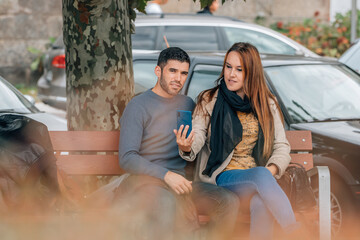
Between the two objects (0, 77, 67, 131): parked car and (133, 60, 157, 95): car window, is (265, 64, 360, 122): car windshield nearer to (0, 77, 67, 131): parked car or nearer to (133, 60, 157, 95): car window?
(133, 60, 157, 95): car window

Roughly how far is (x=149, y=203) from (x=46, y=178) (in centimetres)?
65

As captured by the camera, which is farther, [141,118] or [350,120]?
[350,120]

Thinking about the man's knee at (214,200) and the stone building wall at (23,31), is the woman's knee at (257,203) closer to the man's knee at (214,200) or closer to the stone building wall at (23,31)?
the man's knee at (214,200)

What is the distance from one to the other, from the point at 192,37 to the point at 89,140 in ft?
18.8

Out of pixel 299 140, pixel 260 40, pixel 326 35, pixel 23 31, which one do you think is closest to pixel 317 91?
pixel 299 140

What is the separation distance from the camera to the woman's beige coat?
470cm

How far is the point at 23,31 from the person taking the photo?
16.2 meters

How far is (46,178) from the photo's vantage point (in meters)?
4.10

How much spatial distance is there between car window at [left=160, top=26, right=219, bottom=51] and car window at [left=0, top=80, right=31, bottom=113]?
3858 mm

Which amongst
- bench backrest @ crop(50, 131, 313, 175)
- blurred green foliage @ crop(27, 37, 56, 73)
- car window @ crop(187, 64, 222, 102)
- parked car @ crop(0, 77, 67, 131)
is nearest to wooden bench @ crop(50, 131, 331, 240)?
bench backrest @ crop(50, 131, 313, 175)

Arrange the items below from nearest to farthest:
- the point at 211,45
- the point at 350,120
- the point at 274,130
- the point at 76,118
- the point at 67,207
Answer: the point at 67,207, the point at 274,130, the point at 76,118, the point at 350,120, the point at 211,45

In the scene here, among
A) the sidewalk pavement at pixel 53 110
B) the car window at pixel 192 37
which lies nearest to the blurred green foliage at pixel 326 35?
the car window at pixel 192 37

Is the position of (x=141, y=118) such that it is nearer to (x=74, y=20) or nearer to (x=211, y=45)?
(x=74, y=20)

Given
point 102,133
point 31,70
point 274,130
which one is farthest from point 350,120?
point 31,70
